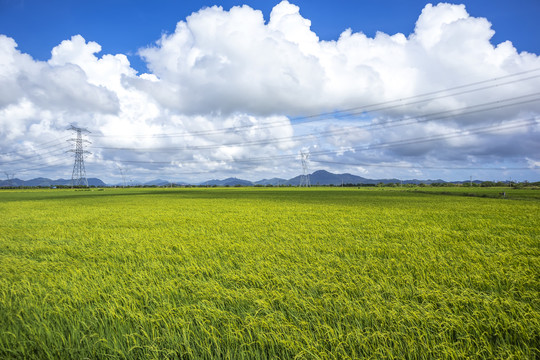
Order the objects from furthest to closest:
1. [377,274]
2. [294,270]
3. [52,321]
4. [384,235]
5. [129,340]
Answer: [384,235] → [294,270] → [377,274] → [52,321] → [129,340]

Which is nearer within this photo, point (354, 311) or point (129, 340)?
point (129, 340)

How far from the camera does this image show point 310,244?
24.6ft

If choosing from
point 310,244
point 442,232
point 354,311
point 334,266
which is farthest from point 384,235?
point 354,311

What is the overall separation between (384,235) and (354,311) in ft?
20.2

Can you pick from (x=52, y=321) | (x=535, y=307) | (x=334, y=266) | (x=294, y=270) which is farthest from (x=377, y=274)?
(x=52, y=321)

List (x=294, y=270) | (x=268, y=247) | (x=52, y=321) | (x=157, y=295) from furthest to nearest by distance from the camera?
(x=268, y=247) → (x=294, y=270) → (x=157, y=295) → (x=52, y=321)

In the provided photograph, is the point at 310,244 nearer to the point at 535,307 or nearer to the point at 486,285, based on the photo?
the point at 486,285

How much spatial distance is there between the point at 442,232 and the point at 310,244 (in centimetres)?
547

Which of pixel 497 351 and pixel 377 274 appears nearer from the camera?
pixel 497 351

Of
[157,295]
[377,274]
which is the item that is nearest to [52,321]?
[157,295]

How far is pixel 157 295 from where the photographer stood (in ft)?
13.8

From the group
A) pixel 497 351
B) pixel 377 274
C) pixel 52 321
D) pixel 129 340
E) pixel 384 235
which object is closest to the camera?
pixel 497 351

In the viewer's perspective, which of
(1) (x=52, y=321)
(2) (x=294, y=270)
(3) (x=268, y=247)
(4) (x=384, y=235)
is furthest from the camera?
(4) (x=384, y=235)

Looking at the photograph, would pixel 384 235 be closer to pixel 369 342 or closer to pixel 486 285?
pixel 486 285
